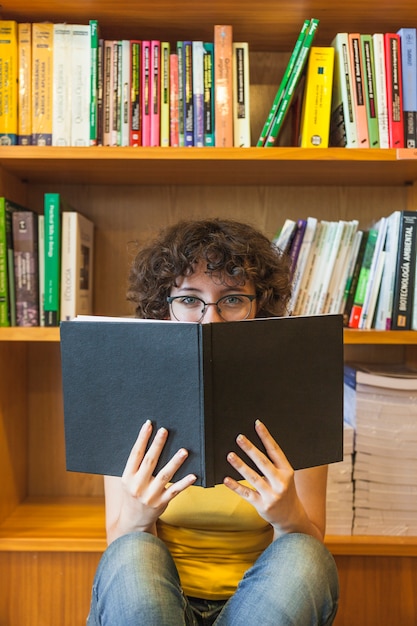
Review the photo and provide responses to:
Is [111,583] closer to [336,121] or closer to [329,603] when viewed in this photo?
[329,603]

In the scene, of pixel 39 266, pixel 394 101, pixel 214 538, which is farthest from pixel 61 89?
pixel 214 538

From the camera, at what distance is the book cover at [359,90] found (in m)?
1.17

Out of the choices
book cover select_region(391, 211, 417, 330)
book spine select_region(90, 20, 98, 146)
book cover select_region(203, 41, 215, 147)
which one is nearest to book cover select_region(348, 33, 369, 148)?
book cover select_region(391, 211, 417, 330)

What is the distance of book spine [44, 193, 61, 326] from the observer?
3.98 ft

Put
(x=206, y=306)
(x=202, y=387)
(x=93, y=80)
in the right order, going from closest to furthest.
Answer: (x=202, y=387) → (x=206, y=306) → (x=93, y=80)

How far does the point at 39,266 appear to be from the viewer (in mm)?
1228

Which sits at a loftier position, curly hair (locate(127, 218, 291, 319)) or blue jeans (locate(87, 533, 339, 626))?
curly hair (locate(127, 218, 291, 319))

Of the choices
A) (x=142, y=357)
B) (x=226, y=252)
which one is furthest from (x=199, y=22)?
(x=142, y=357)

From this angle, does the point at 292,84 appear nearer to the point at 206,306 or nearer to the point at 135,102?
the point at 135,102

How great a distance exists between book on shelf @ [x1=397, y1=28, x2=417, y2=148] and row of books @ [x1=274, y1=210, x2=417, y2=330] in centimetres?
18

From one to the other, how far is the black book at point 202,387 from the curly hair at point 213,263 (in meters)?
0.19

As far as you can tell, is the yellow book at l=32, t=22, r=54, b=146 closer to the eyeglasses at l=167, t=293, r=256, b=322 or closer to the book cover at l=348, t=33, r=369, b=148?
the eyeglasses at l=167, t=293, r=256, b=322

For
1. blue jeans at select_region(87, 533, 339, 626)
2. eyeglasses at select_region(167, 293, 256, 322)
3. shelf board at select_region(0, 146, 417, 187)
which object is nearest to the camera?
blue jeans at select_region(87, 533, 339, 626)

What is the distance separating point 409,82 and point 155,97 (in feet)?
1.74
